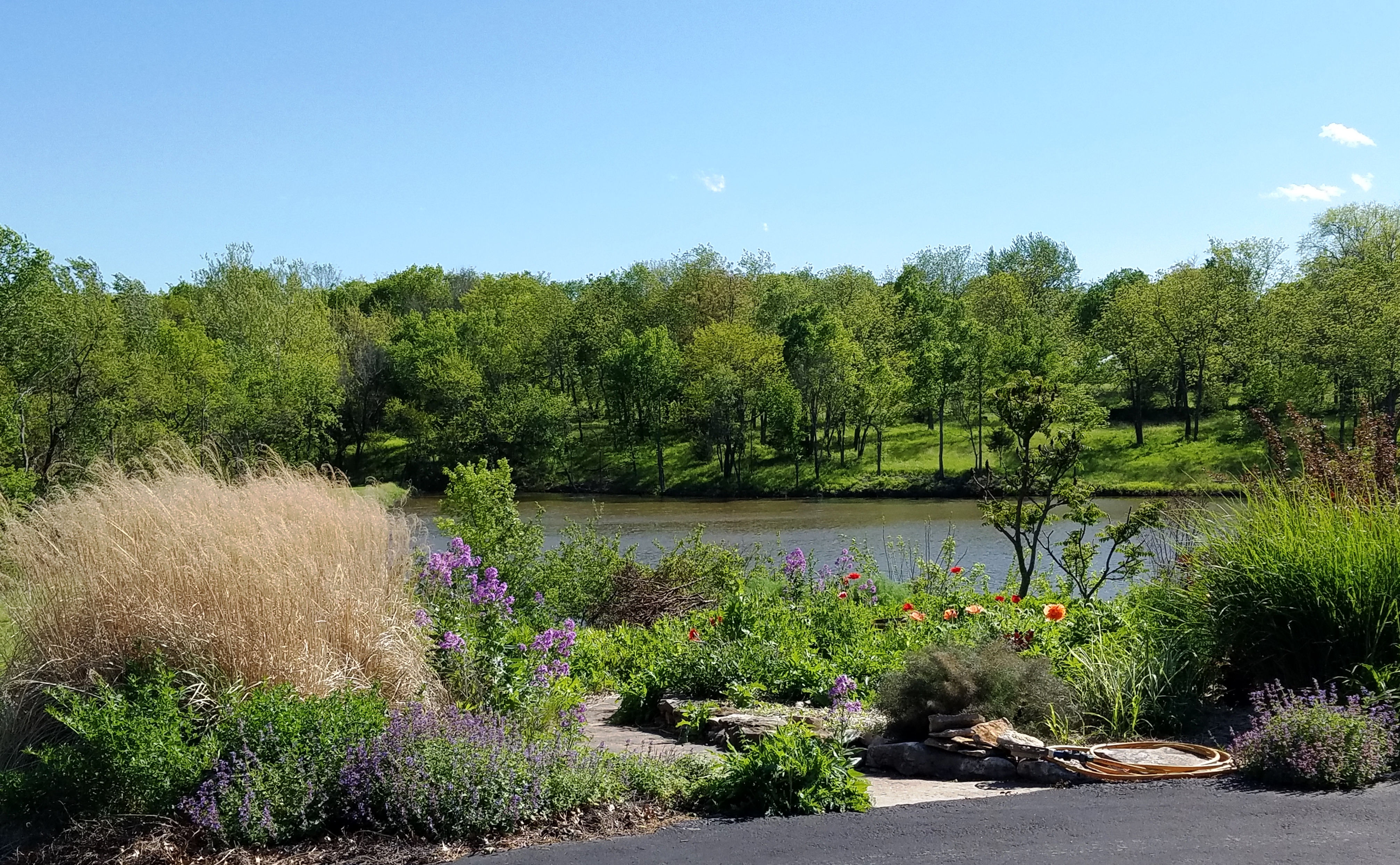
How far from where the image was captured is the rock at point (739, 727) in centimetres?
599

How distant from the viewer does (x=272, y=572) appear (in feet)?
18.2

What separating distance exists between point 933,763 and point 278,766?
3.44 metres

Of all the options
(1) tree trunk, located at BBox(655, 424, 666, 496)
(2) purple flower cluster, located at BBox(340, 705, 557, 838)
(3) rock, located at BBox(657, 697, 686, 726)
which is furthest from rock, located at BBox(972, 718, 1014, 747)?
(1) tree trunk, located at BBox(655, 424, 666, 496)

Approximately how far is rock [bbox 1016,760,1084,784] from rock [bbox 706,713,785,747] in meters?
1.41

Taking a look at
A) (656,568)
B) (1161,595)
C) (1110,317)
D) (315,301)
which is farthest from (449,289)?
(1161,595)

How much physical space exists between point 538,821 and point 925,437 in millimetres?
48877

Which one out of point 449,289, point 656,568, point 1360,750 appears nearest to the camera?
point 1360,750

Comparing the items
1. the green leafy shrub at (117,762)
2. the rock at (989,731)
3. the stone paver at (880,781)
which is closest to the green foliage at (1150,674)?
the rock at (989,731)

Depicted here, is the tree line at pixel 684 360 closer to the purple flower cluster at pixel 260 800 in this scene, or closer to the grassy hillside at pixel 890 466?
the grassy hillside at pixel 890 466

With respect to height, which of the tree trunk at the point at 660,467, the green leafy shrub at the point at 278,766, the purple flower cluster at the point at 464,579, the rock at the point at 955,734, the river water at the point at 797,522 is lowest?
the river water at the point at 797,522

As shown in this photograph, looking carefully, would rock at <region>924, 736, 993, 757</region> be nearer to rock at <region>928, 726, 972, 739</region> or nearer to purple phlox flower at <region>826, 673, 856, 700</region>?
rock at <region>928, 726, 972, 739</region>

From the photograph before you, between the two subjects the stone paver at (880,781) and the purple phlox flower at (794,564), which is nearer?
the stone paver at (880,781)

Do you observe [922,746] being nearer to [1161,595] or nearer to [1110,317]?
[1161,595]

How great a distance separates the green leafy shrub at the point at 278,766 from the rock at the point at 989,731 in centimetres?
319
